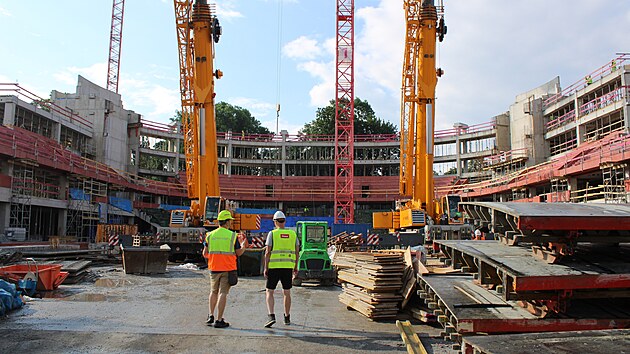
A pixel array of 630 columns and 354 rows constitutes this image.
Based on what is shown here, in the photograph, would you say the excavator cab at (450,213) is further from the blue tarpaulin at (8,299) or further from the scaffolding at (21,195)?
the scaffolding at (21,195)

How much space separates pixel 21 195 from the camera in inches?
1057

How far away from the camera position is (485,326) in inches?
197

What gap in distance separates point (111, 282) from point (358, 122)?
187 feet

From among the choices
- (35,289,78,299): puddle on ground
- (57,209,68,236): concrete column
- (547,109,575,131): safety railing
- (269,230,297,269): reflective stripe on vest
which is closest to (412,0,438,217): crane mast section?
(269,230,297,269): reflective stripe on vest

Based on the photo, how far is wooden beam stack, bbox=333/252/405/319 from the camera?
822 cm

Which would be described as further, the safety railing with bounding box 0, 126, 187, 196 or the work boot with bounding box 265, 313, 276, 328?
the safety railing with bounding box 0, 126, 187, 196

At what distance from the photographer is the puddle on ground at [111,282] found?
40.4ft

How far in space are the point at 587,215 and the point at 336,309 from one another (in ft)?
18.2

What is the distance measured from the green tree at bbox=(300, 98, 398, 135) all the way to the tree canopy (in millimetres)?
10803

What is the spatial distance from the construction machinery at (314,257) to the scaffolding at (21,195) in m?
20.9

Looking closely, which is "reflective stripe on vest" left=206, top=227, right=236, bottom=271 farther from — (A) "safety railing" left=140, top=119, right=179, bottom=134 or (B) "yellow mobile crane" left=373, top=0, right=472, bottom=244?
(A) "safety railing" left=140, top=119, right=179, bottom=134

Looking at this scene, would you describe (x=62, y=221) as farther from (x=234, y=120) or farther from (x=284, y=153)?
(x=234, y=120)

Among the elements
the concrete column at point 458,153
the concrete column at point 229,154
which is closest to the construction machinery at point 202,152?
the concrete column at point 229,154

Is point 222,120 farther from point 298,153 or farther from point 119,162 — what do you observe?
point 119,162
